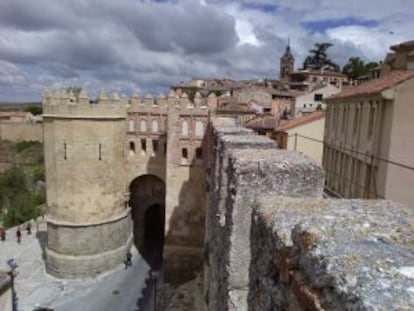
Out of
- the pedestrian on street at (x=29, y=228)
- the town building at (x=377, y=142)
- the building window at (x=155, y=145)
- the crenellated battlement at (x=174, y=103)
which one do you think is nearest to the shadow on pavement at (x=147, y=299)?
the building window at (x=155, y=145)

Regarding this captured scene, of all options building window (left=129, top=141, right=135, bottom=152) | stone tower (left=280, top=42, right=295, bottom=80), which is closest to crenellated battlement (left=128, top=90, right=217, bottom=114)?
building window (left=129, top=141, right=135, bottom=152)

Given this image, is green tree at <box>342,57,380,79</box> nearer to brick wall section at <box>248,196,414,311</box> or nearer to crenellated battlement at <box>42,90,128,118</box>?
crenellated battlement at <box>42,90,128,118</box>

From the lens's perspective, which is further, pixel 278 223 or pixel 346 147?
pixel 346 147

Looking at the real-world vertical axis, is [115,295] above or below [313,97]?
below

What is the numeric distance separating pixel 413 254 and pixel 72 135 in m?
17.8

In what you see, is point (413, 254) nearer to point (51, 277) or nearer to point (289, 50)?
point (51, 277)

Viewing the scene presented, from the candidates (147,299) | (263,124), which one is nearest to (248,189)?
(147,299)

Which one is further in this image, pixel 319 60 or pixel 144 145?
pixel 319 60

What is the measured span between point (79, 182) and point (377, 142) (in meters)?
12.6

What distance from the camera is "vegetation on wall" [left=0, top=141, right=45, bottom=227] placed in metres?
30.7

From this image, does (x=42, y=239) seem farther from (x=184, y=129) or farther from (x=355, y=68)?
(x=355, y=68)

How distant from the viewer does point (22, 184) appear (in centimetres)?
4094

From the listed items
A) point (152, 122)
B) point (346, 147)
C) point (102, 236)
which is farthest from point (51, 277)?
point (346, 147)

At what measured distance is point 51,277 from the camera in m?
18.1
